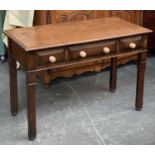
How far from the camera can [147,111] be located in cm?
279

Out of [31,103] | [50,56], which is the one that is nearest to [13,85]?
[31,103]

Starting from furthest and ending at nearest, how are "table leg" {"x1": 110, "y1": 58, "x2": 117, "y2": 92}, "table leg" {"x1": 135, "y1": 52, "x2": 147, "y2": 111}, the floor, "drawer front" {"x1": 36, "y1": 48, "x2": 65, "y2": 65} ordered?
"table leg" {"x1": 110, "y1": 58, "x2": 117, "y2": 92}
"table leg" {"x1": 135, "y1": 52, "x2": 147, "y2": 111}
the floor
"drawer front" {"x1": 36, "y1": 48, "x2": 65, "y2": 65}

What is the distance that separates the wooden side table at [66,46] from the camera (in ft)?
7.16

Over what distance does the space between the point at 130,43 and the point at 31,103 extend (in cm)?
78

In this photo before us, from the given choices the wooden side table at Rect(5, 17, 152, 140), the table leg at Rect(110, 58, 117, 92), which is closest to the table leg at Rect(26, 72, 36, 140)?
the wooden side table at Rect(5, 17, 152, 140)

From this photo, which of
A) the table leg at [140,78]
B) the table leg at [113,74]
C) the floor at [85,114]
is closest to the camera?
the floor at [85,114]

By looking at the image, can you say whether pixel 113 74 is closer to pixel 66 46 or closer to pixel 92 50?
pixel 92 50

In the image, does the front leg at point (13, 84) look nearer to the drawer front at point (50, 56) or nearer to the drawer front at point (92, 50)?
the drawer front at point (50, 56)

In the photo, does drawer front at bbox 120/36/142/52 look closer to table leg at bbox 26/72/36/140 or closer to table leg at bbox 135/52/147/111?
table leg at bbox 135/52/147/111

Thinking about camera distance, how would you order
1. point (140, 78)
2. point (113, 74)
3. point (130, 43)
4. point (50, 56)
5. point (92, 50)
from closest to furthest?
point (50, 56)
point (92, 50)
point (130, 43)
point (140, 78)
point (113, 74)

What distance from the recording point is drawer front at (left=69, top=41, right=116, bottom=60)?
2279 millimetres

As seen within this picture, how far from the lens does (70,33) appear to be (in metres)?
2.40

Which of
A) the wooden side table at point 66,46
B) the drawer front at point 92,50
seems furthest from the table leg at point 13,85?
the drawer front at point 92,50

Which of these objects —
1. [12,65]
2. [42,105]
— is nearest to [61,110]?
[42,105]
